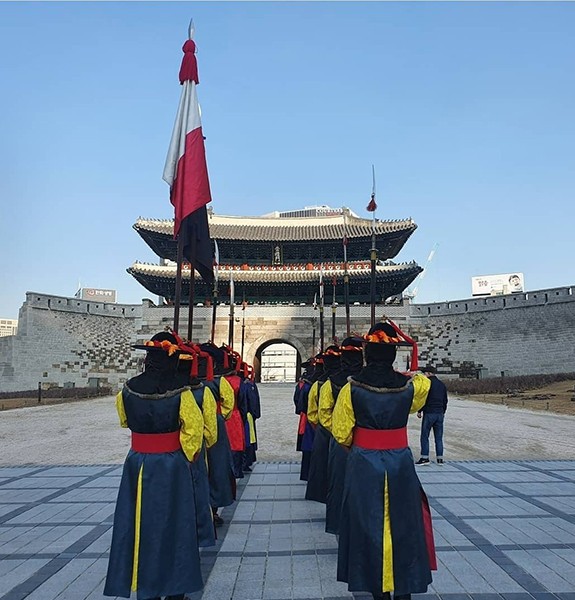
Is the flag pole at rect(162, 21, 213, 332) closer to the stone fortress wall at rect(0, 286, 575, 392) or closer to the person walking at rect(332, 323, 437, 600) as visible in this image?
the person walking at rect(332, 323, 437, 600)

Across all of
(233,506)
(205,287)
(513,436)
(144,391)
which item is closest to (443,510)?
(233,506)

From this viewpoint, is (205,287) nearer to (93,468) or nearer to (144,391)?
(93,468)

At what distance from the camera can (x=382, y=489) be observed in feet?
8.89

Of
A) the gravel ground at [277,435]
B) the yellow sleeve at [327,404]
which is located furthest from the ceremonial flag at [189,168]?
the gravel ground at [277,435]

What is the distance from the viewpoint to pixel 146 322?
92.2 feet

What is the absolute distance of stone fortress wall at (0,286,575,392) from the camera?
2430cm

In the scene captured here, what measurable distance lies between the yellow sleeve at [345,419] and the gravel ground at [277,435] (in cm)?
522

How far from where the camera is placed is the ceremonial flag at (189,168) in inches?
201

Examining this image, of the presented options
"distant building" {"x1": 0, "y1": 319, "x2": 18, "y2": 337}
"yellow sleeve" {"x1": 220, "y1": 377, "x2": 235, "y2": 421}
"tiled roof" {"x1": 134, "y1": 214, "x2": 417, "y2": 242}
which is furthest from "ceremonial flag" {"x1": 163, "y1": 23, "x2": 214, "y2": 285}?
"distant building" {"x1": 0, "y1": 319, "x2": 18, "y2": 337}

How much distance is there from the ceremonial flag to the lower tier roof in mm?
20404

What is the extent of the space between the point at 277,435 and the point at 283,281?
17.6 metres

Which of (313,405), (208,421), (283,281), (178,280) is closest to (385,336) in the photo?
(208,421)

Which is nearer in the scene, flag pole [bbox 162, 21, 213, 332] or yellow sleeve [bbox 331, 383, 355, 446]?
yellow sleeve [bbox 331, 383, 355, 446]

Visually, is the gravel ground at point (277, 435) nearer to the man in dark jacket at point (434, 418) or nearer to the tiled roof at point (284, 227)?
the man in dark jacket at point (434, 418)
